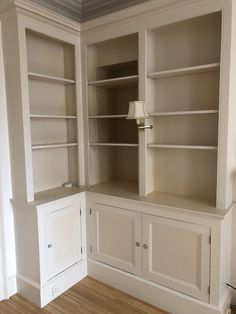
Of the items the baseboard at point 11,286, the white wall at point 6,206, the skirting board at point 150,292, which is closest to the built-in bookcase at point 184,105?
the skirting board at point 150,292

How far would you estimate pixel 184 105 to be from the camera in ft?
7.91

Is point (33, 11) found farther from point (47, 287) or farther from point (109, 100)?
point (47, 287)

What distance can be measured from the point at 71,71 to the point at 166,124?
1.21 m

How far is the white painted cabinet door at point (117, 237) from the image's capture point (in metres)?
2.37

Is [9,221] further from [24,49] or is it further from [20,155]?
[24,49]

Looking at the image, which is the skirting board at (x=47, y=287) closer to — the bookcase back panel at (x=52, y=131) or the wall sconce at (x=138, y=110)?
the bookcase back panel at (x=52, y=131)

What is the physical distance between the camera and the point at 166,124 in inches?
100

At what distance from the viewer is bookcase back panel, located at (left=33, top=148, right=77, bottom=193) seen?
264 cm

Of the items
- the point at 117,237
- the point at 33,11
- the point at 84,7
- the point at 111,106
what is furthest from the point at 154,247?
the point at 84,7

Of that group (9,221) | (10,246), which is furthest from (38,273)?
(9,221)

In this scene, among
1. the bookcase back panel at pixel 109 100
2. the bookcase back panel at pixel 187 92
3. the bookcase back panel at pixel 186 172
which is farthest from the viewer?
the bookcase back panel at pixel 109 100

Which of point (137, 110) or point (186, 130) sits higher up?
point (137, 110)

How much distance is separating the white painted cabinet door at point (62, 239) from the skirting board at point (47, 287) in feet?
0.22

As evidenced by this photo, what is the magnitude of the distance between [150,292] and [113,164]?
4.91 ft
